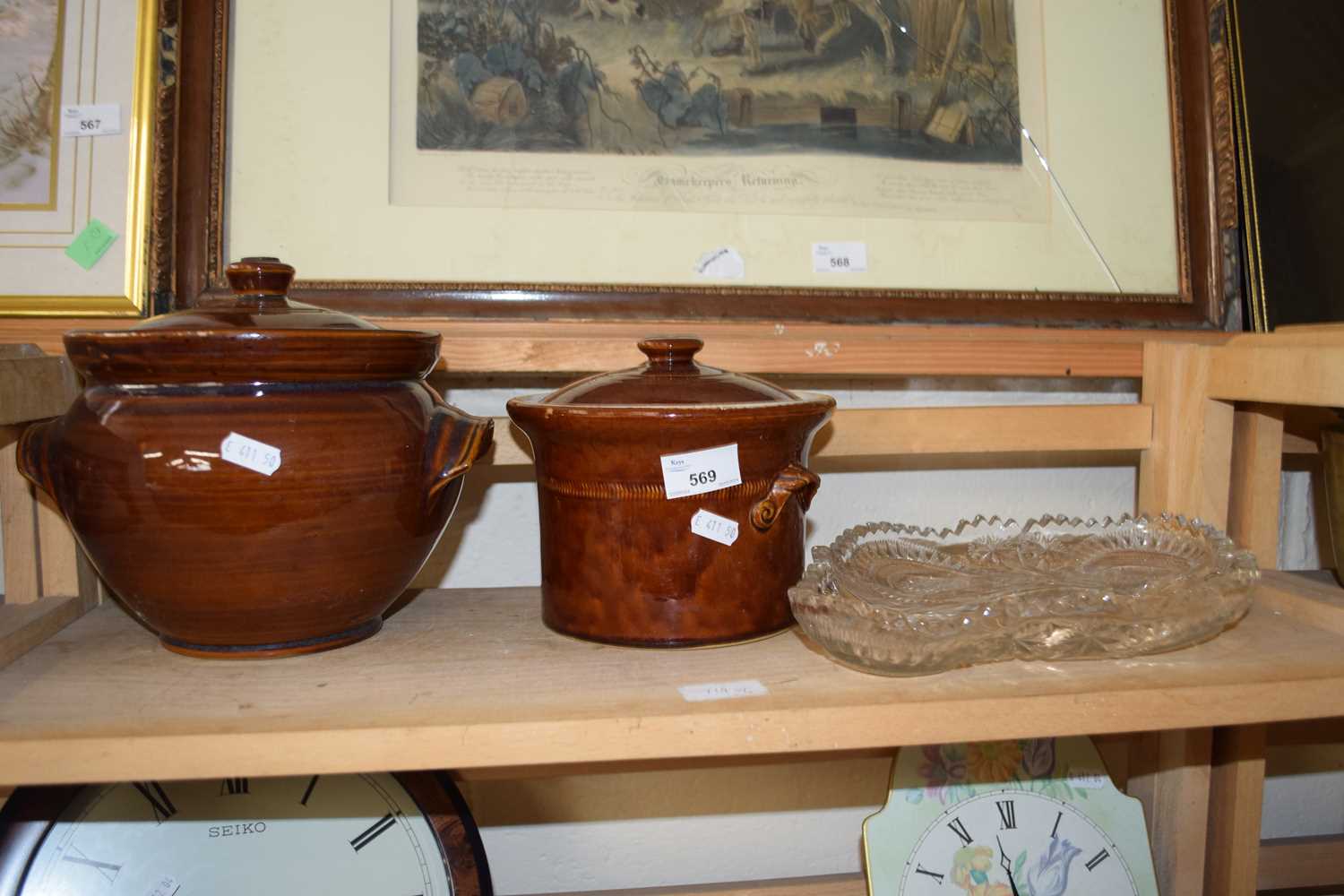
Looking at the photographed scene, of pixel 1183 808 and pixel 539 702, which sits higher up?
pixel 539 702

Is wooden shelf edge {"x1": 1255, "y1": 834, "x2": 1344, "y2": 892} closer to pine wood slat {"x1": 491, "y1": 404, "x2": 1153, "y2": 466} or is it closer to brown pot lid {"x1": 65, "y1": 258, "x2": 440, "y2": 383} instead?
pine wood slat {"x1": 491, "y1": 404, "x2": 1153, "y2": 466}

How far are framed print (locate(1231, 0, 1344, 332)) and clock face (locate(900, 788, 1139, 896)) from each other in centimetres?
48

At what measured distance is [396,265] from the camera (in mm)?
834

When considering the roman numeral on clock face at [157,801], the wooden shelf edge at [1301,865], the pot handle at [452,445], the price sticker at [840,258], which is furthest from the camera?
the wooden shelf edge at [1301,865]

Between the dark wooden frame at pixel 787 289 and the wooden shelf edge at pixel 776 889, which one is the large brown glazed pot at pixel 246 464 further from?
the wooden shelf edge at pixel 776 889

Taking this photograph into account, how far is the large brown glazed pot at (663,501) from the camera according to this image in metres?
0.66

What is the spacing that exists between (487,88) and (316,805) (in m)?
0.60

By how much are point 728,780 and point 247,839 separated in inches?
16.8

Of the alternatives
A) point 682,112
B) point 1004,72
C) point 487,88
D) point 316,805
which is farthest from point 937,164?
point 316,805

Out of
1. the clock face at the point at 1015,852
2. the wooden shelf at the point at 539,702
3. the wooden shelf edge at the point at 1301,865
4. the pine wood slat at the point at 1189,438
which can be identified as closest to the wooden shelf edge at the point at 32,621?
the wooden shelf at the point at 539,702

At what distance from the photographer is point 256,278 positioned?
0.66 m

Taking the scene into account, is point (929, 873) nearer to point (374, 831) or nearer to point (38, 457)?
point (374, 831)

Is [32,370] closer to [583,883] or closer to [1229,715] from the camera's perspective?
[583,883]

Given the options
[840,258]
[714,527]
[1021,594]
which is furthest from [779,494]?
[840,258]
